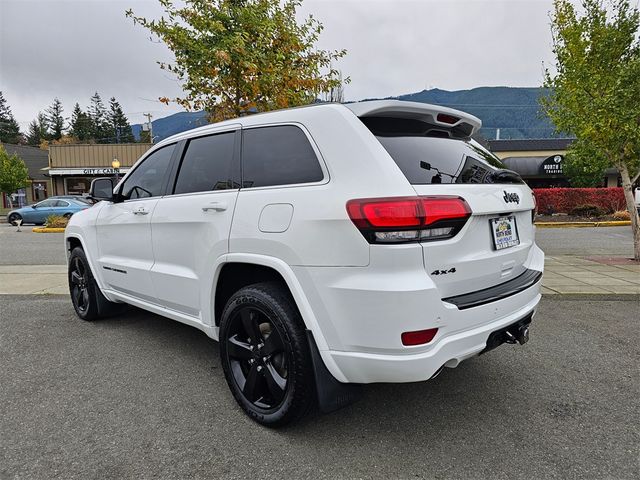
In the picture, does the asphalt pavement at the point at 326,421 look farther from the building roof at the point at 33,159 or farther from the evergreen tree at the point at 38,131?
the evergreen tree at the point at 38,131

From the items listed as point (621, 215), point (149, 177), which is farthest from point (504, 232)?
point (621, 215)

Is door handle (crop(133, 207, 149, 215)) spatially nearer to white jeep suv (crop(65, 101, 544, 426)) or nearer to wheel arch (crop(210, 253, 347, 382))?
white jeep suv (crop(65, 101, 544, 426))

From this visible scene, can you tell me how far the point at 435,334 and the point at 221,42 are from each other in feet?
21.8

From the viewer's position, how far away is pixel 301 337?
2.38 metres

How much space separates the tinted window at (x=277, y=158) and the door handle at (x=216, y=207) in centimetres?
19

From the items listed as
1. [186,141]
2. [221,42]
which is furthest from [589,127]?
[186,141]

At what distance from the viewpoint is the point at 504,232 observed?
260cm

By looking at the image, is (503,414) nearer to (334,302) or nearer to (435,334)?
(435,334)

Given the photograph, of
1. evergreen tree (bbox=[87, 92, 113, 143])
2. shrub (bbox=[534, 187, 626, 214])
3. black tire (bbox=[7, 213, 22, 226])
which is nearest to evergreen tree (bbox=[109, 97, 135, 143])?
evergreen tree (bbox=[87, 92, 113, 143])

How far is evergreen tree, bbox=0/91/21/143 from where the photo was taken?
84.1 metres

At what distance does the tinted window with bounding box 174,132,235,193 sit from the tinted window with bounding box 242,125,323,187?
0.59ft

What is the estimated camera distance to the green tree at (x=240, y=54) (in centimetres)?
727

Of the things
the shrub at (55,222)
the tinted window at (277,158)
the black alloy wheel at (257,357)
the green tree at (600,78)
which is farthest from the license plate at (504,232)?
the shrub at (55,222)

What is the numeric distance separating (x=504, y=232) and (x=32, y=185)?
50.9 m
